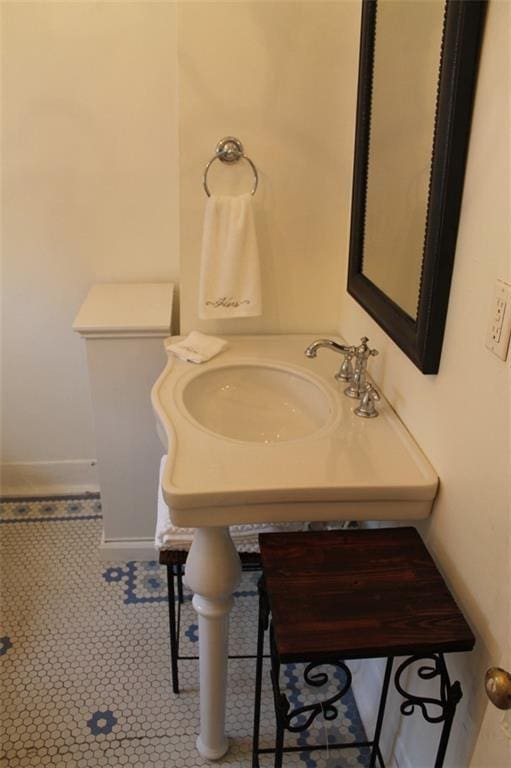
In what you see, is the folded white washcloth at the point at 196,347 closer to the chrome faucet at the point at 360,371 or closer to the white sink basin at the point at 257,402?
the white sink basin at the point at 257,402

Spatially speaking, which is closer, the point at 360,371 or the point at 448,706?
the point at 448,706

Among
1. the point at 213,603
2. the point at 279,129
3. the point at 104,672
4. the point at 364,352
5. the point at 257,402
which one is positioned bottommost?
the point at 104,672

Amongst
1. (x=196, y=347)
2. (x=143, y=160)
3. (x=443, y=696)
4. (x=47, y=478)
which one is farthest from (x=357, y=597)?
(x=47, y=478)

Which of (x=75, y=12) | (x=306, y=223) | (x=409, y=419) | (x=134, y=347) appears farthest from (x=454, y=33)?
(x=75, y=12)

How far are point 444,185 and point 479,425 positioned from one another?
42cm

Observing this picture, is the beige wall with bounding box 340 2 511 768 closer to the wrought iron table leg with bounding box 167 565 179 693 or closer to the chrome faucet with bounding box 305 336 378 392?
the chrome faucet with bounding box 305 336 378 392

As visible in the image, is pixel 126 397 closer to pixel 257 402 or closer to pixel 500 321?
pixel 257 402

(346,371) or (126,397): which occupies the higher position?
(346,371)

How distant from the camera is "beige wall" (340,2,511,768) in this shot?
0.99 meters

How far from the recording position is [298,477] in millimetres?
1280

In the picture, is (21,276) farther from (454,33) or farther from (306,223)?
(454,33)

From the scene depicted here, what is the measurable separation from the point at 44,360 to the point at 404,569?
1.68m

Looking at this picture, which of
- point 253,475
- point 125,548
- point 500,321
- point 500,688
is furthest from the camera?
point 125,548

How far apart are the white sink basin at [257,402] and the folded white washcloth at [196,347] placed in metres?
0.07
